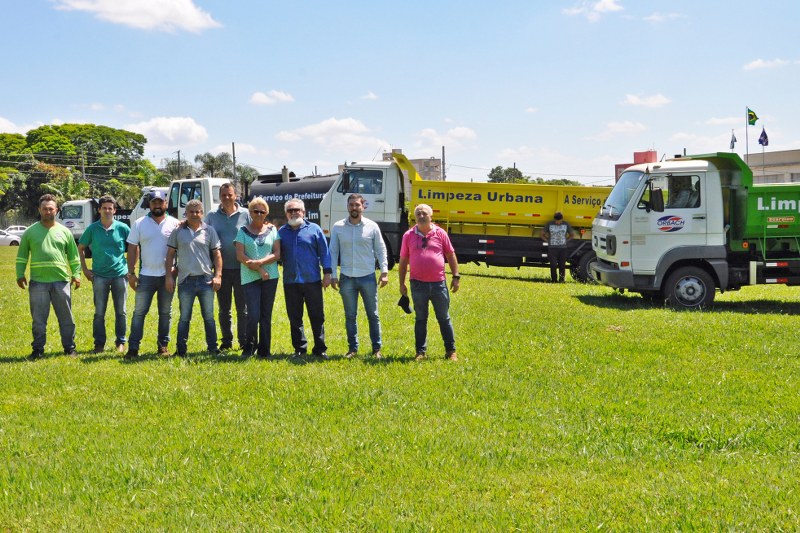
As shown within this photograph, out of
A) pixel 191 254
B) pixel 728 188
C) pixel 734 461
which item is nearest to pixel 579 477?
pixel 734 461

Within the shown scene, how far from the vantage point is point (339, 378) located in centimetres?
789

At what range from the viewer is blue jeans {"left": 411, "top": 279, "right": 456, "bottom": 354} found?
352 inches

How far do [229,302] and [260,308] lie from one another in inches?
28.3

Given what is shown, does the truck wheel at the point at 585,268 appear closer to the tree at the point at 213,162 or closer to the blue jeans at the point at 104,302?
the blue jeans at the point at 104,302

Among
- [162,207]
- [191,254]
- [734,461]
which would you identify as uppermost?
[162,207]

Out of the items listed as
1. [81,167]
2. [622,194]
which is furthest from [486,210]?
[81,167]

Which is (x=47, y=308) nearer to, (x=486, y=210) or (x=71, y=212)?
(x=486, y=210)

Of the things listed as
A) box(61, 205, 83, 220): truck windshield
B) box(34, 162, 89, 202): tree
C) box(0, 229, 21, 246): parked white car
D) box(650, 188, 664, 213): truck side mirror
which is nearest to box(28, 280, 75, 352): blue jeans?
box(650, 188, 664, 213): truck side mirror

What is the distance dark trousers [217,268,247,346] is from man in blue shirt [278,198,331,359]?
0.71 metres

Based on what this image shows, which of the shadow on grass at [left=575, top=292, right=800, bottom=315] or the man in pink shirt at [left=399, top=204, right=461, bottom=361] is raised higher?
the man in pink shirt at [left=399, top=204, right=461, bottom=361]

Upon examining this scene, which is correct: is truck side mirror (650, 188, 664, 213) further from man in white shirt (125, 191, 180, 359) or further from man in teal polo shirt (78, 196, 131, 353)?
man in teal polo shirt (78, 196, 131, 353)

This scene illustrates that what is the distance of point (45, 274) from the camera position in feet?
30.6

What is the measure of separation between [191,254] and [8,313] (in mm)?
6061

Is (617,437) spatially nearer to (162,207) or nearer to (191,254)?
(191,254)
